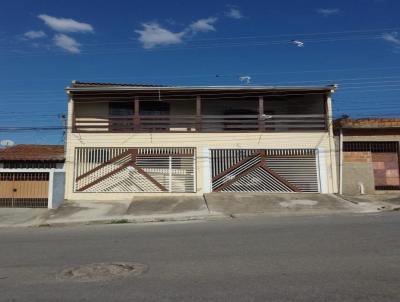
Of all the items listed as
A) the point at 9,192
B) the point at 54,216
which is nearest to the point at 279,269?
the point at 54,216

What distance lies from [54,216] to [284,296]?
14063 millimetres

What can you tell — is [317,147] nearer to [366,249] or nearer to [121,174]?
[121,174]

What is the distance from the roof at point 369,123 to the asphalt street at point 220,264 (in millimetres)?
11731

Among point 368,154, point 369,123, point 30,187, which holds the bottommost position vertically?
point 30,187

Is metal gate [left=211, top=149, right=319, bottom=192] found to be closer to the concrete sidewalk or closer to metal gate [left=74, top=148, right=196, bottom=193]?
the concrete sidewalk

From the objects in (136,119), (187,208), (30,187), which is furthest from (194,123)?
(30,187)

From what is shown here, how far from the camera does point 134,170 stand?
22.2 meters

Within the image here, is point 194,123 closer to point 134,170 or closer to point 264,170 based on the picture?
point 134,170

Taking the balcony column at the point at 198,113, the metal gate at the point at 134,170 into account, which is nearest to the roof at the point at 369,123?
the balcony column at the point at 198,113

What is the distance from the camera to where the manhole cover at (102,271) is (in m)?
6.67

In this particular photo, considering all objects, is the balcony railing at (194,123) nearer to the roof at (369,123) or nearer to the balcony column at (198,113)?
the balcony column at (198,113)

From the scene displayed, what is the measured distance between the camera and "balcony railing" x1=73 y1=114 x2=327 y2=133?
2286cm

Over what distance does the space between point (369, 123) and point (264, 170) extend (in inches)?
214

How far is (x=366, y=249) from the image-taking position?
324 inches
